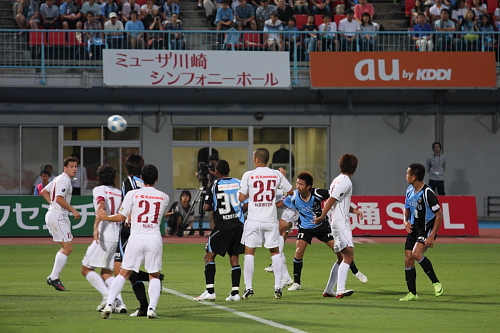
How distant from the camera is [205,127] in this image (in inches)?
1094

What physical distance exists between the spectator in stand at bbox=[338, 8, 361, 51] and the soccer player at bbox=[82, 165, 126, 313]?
17.2 m

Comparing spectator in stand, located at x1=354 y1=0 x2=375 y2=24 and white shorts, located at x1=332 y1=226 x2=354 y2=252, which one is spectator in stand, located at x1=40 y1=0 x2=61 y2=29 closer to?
spectator in stand, located at x1=354 y1=0 x2=375 y2=24

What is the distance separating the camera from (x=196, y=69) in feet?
81.6

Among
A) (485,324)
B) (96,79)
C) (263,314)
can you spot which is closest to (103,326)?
(263,314)

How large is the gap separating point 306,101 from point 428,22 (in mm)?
5452

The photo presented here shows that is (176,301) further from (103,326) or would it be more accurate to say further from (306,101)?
(306,101)

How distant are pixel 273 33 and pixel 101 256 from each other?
1745 centimetres

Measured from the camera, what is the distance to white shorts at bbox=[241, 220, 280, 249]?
35.0ft

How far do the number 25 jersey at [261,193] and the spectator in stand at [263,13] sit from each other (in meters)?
17.0

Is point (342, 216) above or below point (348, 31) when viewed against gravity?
below

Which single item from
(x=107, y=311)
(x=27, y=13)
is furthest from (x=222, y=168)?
(x=27, y=13)

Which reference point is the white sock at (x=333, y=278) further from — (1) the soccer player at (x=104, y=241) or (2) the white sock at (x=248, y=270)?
(1) the soccer player at (x=104, y=241)

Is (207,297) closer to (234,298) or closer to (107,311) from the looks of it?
(234,298)

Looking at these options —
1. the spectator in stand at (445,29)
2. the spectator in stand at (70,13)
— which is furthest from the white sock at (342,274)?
the spectator in stand at (70,13)
